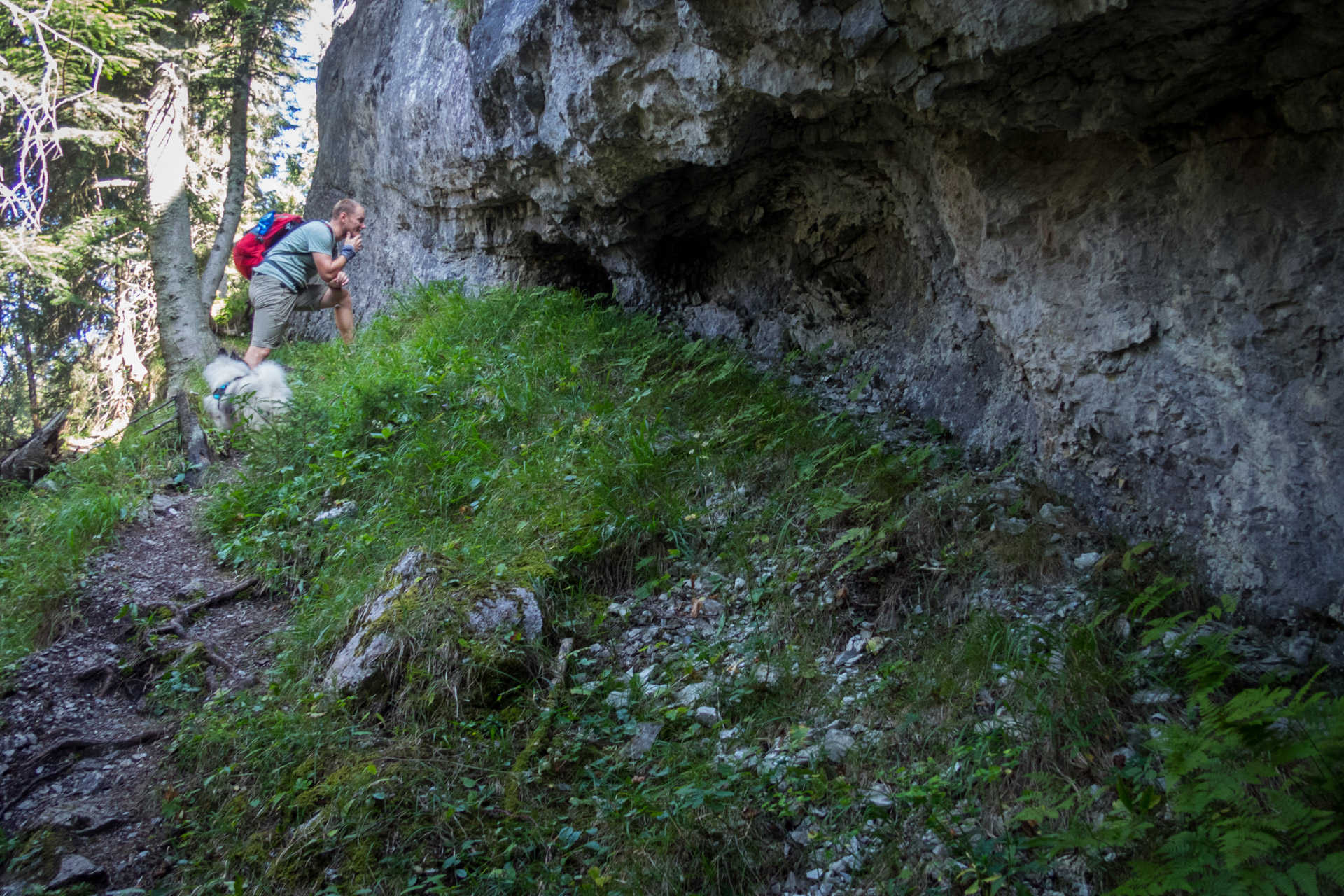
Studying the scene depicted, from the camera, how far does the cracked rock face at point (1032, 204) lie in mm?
2654

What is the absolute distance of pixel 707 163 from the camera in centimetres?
501

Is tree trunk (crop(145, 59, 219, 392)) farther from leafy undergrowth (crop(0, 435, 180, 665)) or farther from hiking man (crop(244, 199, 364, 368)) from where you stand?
hiking man (crop(244, 199, 364, 368))

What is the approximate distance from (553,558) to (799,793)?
1.77 m

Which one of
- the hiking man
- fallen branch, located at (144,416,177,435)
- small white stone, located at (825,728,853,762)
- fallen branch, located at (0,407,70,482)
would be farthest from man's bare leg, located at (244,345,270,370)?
small white stone, located at (825,728,853,762)

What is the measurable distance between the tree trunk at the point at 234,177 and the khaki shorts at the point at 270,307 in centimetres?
493

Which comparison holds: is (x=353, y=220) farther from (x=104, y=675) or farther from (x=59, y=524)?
(x=104, y=675)

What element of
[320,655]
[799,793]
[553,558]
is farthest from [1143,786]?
[320,655]

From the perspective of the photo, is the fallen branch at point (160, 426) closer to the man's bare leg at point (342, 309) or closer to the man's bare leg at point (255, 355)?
the man's bare leg at point (255, 355)

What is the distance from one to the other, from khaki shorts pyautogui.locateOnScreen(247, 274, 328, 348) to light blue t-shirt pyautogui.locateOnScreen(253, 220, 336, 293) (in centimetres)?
6

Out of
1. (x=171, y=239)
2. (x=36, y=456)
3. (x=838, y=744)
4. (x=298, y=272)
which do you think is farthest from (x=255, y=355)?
(x=838, y=744)

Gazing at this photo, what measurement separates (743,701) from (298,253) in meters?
6.12

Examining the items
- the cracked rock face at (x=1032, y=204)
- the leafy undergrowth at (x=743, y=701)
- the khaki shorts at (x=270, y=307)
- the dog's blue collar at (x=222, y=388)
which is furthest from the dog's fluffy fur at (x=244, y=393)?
the cracked rock face at (x=1032, y=204)

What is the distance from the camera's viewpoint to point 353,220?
727 cm

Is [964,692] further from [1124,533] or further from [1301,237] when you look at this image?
[1301,237]
